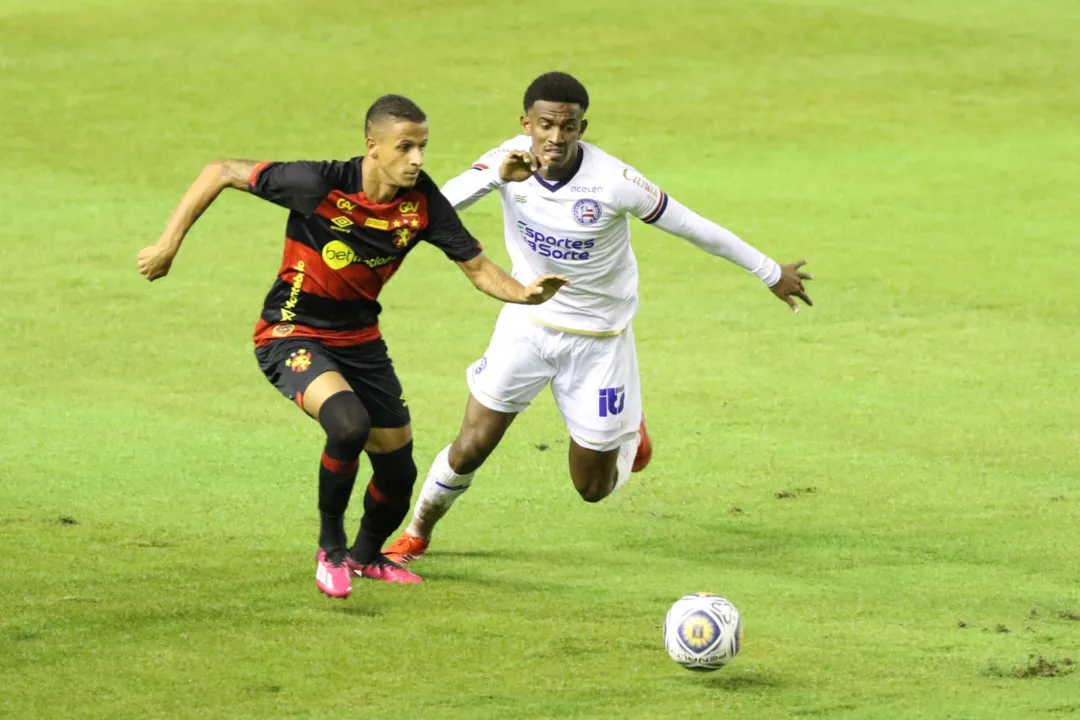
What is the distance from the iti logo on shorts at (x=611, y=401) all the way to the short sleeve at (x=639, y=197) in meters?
0.97

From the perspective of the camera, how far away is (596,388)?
9750 millimetres

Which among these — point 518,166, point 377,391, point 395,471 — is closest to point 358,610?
point 395,471

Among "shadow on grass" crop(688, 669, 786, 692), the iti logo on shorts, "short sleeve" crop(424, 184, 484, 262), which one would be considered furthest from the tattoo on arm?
"shadow on grass" crop(688, 669, 786, 692)

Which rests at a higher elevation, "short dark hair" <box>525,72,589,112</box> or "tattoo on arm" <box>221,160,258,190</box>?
"short dark hair" <box>525,72,589,112</box>

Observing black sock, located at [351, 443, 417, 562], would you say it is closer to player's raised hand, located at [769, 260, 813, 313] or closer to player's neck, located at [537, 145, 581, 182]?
player's neck, located at [537, 145, 581, 182]

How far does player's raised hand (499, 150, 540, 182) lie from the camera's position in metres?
8.84

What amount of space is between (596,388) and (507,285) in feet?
4.05

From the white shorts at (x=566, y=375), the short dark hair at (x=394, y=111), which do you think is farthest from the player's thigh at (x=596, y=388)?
the short dark hair at (x=394, y=111)

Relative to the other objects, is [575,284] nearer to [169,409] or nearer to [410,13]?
[169,409]

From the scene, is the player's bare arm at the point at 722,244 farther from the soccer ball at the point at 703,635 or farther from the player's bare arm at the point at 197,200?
the soccer ball at the point at 703,635

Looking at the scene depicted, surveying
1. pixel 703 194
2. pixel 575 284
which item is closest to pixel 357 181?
pixel 575 284

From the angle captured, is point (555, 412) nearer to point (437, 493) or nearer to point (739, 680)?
point (437, 493)

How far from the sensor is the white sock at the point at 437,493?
970 cm

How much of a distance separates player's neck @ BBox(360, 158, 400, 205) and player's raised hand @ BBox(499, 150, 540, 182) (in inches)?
22.7
